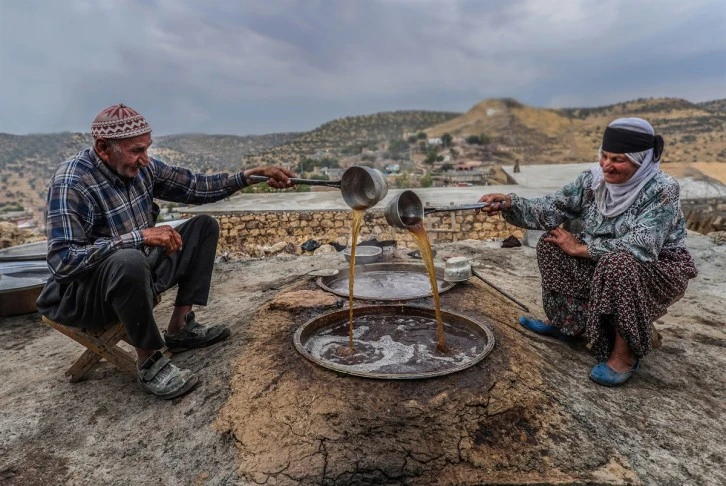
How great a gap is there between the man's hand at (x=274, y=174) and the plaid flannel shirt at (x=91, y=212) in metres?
0.63

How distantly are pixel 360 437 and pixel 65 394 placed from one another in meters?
1.90

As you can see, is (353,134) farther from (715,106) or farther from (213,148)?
(715,106)

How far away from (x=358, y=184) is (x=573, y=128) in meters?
42.4

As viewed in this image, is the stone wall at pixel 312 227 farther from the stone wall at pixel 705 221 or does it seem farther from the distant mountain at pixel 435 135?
the distant mountain at pixel 435 135

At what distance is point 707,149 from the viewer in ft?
101

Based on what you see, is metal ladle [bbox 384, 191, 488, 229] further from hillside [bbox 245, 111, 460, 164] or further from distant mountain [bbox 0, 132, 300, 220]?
hillside [bbox 245, 111, 460, 164]

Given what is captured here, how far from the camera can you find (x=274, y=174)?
11.1 ft

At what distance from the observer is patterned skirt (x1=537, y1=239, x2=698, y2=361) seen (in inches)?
105

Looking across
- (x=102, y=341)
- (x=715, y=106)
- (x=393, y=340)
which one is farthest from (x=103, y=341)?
(x=715, y=106)

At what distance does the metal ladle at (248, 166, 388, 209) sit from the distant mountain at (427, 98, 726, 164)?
25.0 m

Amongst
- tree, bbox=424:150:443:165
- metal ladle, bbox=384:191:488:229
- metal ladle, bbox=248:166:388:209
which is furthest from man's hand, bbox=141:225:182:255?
tree, bbox=424:150:443:165

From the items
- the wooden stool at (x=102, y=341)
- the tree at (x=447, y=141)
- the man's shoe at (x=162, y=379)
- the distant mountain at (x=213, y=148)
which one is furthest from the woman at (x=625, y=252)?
the tree at (x=447, y=141)

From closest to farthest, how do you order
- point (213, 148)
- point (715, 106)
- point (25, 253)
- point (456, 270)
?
point (456, 270)
point (25, 253)
point (213, 148)
point (715, 106)

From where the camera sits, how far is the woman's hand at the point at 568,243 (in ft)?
9.59
